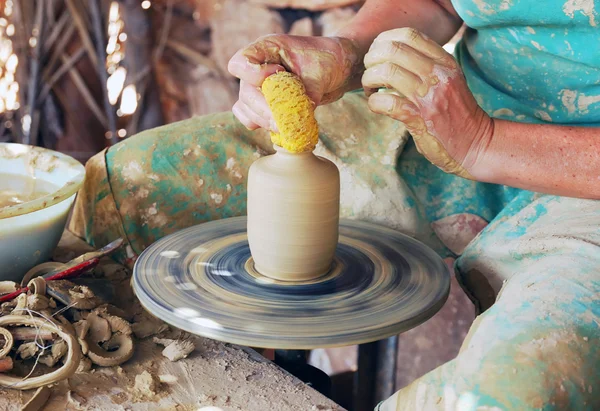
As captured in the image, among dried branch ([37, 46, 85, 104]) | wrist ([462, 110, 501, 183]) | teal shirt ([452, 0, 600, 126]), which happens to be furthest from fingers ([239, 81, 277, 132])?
dried branch ([37, 46, 85, 104])

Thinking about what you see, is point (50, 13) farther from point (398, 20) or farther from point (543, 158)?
point (543, 158)

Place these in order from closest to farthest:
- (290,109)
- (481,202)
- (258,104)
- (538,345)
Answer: (538,345) < (290,109) < (258,104) < (481,202)

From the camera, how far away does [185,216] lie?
1.95m

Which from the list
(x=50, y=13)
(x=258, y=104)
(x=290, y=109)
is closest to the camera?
(x=290, y=109)

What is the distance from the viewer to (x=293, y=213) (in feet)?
4.96

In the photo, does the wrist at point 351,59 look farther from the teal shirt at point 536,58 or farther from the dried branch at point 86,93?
the dried branch at point 86,93

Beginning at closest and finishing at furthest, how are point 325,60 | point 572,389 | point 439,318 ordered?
1. point 572,389
2. point 325,60
3. point 439,318

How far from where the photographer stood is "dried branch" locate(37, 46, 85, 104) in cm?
438

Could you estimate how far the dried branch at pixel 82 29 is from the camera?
4242mm

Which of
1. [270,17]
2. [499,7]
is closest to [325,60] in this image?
[499,7]

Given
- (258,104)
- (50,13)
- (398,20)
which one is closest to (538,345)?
(258,104)

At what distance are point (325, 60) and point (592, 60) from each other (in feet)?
2.03

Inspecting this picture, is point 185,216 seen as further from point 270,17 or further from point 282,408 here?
point 270,17

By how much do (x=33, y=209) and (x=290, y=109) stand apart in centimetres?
70
